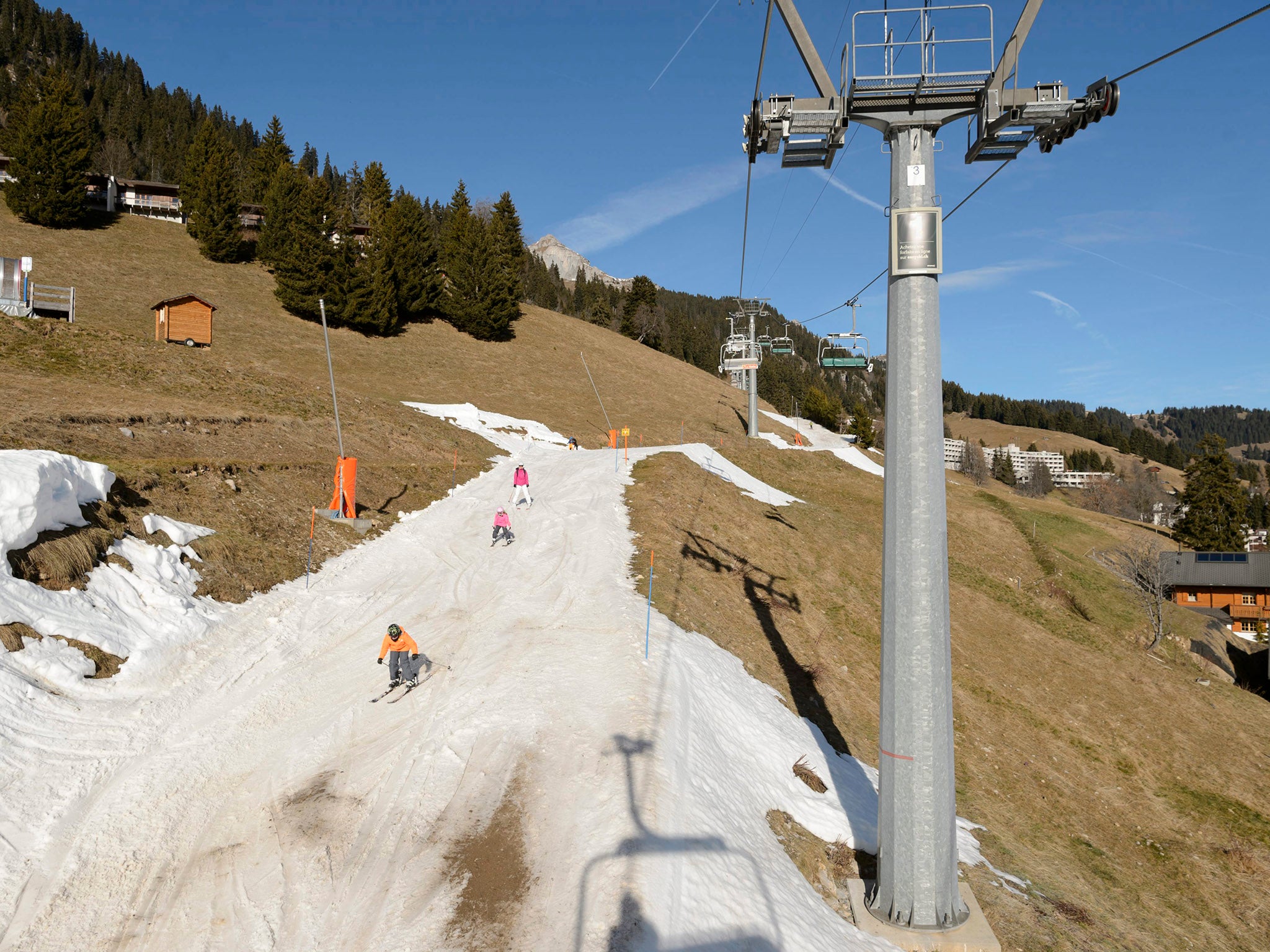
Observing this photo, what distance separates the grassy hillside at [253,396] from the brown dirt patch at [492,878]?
31.8 feet

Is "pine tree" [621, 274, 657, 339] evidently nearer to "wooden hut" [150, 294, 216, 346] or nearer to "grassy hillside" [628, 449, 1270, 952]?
"wooden hut" [150, 294, 216, 346]

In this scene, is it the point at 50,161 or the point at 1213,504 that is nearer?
the point at 1213,504

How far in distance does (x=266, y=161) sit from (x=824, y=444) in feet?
239

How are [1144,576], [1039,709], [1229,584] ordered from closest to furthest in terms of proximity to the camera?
[1039,709] → [1144,576] → [1229,584]

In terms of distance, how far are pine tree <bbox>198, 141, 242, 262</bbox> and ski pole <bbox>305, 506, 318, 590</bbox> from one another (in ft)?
223

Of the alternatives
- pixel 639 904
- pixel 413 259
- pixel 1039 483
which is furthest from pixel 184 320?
pixel 1039 483

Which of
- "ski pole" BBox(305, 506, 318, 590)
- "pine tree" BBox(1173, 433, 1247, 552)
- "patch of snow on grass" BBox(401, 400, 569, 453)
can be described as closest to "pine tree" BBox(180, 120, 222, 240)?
"patch of snow on grass" BBox(401, 400, 569, 453)

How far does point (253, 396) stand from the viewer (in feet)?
113

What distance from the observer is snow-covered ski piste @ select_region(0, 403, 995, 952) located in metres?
7.90

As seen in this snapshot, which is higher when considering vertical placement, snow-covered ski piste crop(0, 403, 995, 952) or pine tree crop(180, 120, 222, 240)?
pine tree crop(180, 120, 222, 240)

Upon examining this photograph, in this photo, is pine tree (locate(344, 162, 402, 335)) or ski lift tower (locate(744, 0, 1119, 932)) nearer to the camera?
ski lift tower (locate(744, 0, 1119, 932))

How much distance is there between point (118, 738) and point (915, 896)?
11288 millimetres

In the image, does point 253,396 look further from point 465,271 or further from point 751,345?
point 465,271

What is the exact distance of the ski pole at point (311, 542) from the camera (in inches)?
715
